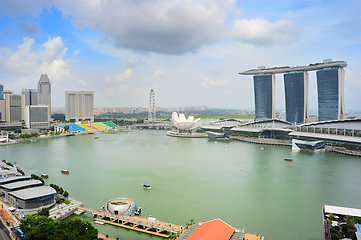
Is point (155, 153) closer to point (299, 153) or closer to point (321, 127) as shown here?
point (299, 153)

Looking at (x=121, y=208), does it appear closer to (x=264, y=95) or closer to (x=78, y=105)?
(x=264, y=95)

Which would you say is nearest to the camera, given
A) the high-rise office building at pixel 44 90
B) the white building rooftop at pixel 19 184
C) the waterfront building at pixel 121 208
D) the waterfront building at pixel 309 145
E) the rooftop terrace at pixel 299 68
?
the waterfront building at pixel 121 208

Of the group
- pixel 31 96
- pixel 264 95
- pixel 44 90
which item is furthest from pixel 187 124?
pixel 31 96

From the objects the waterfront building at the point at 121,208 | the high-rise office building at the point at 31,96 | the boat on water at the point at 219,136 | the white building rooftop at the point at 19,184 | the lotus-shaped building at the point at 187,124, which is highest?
the high-rise office building at the point at 31,96

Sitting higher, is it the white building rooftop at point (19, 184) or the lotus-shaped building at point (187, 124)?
the lotus-shaped building at point (187, 124)

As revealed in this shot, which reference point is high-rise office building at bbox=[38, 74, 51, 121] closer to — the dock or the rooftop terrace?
the rooftop terrace

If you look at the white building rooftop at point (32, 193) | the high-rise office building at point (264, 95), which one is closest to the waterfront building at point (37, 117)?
the high-rise office building at point (264, 95)

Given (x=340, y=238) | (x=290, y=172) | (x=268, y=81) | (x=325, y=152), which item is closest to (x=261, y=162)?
(x=290, y=172)

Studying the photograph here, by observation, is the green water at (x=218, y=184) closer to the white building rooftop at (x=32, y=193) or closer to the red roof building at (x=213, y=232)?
the white building rooftop at (x=32, y=193)
